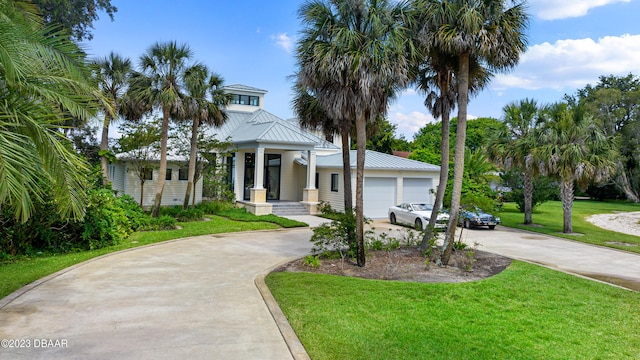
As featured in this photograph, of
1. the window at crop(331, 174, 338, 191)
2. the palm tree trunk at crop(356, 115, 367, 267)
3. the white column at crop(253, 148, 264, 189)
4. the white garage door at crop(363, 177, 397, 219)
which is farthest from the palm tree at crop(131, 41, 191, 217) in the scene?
the white garage door at crop(363, 177, 397, 219)

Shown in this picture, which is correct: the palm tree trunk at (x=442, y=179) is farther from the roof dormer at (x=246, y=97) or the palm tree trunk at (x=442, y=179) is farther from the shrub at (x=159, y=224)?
the roof dormer at (x=246, y=97)

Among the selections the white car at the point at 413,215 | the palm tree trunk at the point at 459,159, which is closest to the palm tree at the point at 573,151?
the white car at the point at 413,215

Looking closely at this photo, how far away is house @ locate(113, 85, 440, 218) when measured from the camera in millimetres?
22438

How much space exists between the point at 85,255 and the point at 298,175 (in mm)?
17362

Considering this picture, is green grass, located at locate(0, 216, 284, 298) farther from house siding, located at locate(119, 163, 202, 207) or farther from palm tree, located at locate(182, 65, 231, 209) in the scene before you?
house siding, located at locate(119, 163, 202, 207)

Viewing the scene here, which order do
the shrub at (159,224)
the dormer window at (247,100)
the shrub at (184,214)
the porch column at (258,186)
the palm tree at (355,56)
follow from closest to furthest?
the palm tree at (355,56) < the shrub at (159,224) < the shrub at (184,214) < the porch column at (258,186) < the dormer window at (247,100)

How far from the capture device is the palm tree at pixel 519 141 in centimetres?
1950

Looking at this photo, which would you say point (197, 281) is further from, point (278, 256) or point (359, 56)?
point (359, 56)

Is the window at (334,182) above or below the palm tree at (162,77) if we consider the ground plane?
below

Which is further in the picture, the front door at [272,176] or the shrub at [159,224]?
the front door at [272,176]

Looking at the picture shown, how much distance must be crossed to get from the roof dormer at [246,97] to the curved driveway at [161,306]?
68.3 feet

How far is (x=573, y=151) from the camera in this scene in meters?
17.5

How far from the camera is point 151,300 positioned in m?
7.12

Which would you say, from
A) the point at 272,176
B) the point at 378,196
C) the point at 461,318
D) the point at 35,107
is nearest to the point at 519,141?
the point at 378,196
